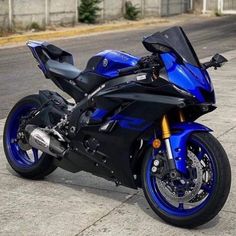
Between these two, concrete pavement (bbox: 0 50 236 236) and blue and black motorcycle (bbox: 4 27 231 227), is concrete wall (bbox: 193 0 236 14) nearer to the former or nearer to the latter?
concrete pavement (bbox: 0 50 236 236)

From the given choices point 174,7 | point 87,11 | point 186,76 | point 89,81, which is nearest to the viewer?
point 186,76

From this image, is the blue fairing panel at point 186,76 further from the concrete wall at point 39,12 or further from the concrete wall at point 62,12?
the concrete wall at point 62,12

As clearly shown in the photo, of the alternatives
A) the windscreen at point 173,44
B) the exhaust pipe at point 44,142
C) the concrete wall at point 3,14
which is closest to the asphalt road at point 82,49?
the concrete wall at point 3,14

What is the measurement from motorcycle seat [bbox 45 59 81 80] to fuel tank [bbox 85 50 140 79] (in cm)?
30

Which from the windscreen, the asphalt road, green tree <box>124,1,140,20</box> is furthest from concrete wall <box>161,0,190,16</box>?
the windscreen

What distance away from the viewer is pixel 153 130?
14.5 feet

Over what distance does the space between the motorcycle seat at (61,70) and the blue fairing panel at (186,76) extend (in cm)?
102

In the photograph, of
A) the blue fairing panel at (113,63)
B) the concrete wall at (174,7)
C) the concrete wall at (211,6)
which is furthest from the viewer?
the concrete wall at (211,6)

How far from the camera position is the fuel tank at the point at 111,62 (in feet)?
15.1

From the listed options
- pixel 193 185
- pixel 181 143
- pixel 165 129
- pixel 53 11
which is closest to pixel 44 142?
pixel 165 129

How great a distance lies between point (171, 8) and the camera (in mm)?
33469

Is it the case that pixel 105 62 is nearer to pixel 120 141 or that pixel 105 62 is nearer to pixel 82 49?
pixel 120 141

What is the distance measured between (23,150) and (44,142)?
0.56 metres

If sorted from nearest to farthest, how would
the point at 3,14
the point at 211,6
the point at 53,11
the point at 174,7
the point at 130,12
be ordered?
the point at 3,14 < the point at 53,11 < the point at 130,12 < the point at 174,7 < the point at 211,6
